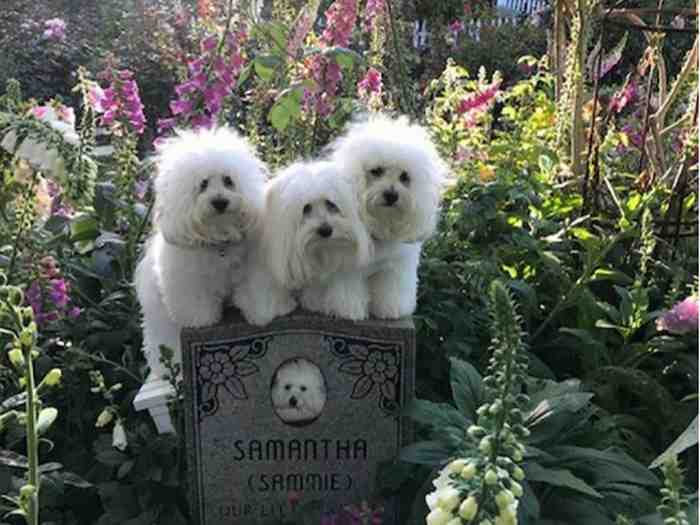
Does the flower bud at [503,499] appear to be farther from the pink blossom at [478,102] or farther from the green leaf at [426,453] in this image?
the pink blossom at [478,102]

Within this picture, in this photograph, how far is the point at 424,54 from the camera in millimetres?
10078

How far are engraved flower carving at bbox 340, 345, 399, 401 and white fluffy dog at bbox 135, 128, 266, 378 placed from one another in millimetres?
359

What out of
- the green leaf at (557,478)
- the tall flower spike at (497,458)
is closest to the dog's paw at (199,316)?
the green leaf at (557,478)

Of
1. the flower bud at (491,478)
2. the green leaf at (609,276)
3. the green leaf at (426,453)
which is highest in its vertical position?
the green leaf at (609,276)

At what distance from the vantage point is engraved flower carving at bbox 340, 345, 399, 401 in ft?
7.82

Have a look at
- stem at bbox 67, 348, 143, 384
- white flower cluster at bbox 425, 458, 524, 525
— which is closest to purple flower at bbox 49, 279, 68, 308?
stem at bbox 67, 348, 143, 384

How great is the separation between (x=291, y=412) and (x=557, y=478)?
70cm

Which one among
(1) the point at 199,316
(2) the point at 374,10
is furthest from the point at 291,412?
(2) the point at 374,10

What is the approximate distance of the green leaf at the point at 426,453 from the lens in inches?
87.4

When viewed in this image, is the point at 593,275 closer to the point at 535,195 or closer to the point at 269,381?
the point at 535,195

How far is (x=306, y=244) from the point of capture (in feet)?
6.91

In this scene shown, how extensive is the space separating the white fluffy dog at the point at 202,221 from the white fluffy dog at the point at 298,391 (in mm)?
233

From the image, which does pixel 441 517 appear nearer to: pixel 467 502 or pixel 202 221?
pixel 467 502

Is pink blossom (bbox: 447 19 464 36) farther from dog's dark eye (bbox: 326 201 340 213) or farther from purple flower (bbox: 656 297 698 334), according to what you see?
dog's dark eye (bbox: 326 201 340 213)
